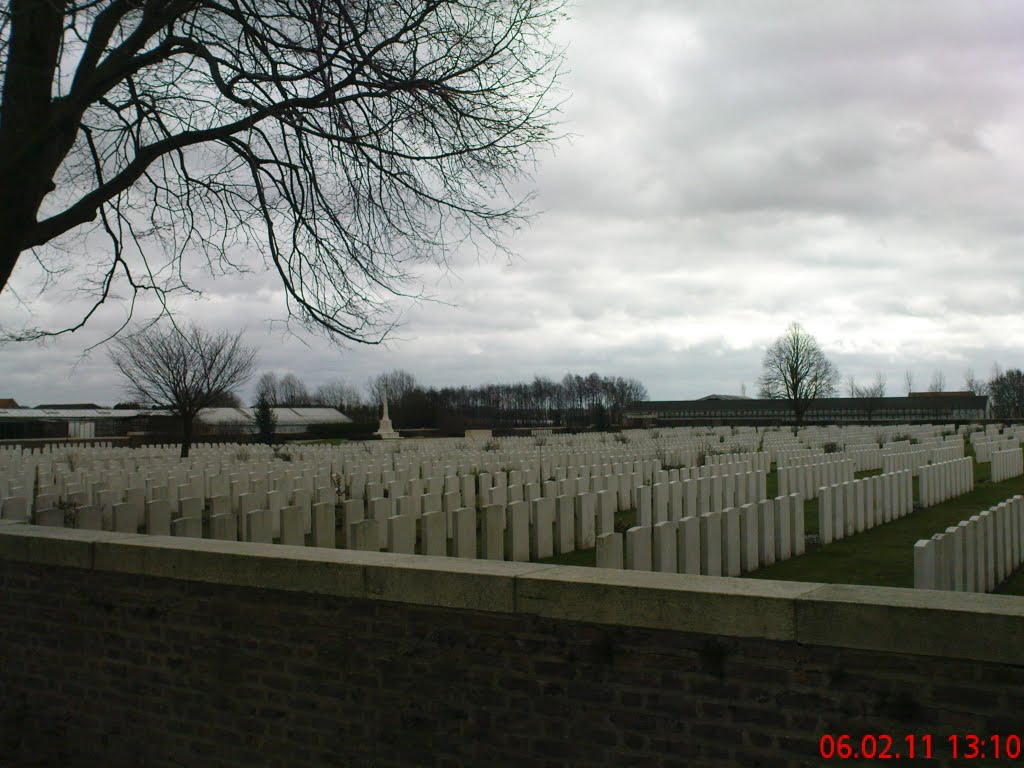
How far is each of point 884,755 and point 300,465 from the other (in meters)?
12.7

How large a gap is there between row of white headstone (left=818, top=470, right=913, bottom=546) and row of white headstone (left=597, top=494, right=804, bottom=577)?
70 cm

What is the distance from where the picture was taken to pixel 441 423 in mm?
60000

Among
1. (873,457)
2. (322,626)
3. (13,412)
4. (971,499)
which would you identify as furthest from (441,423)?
(322,626)

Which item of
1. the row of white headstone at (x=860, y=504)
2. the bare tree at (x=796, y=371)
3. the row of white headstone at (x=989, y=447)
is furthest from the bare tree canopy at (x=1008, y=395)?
the row of white headstone at (x=860, y=504)

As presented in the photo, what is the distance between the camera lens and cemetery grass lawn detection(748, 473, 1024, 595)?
283 inches

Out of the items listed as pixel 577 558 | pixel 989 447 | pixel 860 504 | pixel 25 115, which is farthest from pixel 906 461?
pixel 25 115

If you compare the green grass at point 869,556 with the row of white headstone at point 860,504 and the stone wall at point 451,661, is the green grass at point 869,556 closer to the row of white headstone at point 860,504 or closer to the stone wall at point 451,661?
the row of white headstone at point 860,504

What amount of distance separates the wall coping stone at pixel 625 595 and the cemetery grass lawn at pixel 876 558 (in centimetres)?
393

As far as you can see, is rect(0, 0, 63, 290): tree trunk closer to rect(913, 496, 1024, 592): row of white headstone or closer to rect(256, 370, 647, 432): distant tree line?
rect(913, 496, 1024, 592): row of white headstone

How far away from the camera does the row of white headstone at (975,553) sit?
5.26m

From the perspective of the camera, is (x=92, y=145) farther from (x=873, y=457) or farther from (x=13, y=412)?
(x=13, y=412)

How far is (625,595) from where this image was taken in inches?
124
